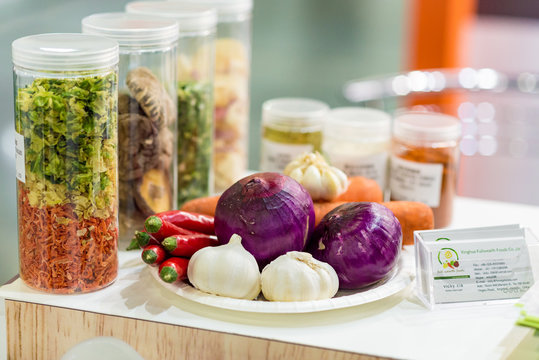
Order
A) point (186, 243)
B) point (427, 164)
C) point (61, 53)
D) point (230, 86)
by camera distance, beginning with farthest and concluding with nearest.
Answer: point (230, 86) → point (427, 164) → point (186, 243) → point (61, 53)

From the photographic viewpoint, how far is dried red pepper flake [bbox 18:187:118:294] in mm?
737

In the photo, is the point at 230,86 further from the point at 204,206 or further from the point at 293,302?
the point at 293,302

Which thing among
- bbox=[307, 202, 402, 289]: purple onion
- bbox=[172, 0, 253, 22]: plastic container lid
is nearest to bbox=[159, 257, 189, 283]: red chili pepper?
bbox=[307, 202, 402, 289]: purple onion

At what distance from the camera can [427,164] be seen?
1011mm

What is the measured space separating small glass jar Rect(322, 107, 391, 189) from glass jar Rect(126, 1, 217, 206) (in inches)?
7.3

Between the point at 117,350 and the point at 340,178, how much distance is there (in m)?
0.36

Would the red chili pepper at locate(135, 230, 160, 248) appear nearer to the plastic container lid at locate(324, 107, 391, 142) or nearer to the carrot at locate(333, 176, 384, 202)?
the carrot at locate(333, 176, 384, 202)

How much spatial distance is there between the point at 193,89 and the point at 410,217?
36cm

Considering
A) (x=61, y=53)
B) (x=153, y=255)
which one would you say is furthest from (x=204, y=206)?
(x=61, y=53)

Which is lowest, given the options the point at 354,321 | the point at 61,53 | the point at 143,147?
the point at 354,321

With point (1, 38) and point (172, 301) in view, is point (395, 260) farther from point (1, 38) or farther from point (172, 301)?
point (1, 38)

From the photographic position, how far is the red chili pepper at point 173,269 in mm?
733

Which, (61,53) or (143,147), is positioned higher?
(61,53)

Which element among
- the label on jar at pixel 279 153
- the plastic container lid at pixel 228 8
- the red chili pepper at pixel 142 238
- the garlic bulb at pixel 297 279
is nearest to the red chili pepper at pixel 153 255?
the red chili pepper at pixel 142 238
